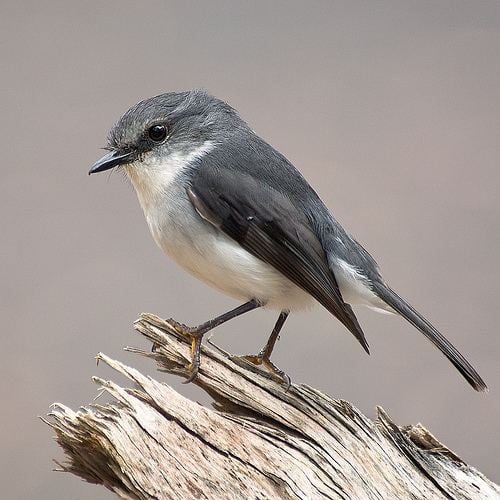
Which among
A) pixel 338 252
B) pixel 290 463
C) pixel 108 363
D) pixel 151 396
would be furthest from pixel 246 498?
pixel 338 252

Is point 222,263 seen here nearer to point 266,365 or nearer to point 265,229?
point 265,229

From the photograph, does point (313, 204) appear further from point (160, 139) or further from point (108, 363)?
point (108, 363)

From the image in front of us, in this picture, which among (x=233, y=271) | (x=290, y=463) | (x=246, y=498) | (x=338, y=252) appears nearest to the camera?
(x=246, y=498)

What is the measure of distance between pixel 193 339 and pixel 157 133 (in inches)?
35.9

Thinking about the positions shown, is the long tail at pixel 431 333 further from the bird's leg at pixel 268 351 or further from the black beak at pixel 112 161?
the black beak at pixel 112 161

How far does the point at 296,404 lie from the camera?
136 inches

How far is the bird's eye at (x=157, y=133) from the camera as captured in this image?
3506mm

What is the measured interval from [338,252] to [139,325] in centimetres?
95

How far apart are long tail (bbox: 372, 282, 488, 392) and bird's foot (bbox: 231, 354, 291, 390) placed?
57 cm

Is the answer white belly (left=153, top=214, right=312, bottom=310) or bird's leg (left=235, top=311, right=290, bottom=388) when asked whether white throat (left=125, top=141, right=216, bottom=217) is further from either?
bird's leg (left=235, top=311, right=290, bottom=388)

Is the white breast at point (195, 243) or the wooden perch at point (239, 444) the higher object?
the white breast at point (195, 243)

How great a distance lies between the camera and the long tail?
346cm

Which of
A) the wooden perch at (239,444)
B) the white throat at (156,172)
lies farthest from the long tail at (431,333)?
the white throat at (156,172)

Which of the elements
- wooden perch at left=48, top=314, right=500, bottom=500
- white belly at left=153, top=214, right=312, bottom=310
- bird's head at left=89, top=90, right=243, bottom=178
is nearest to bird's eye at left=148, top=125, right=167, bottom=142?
bird's head at left=89, top=90, right=243, bottom=178
